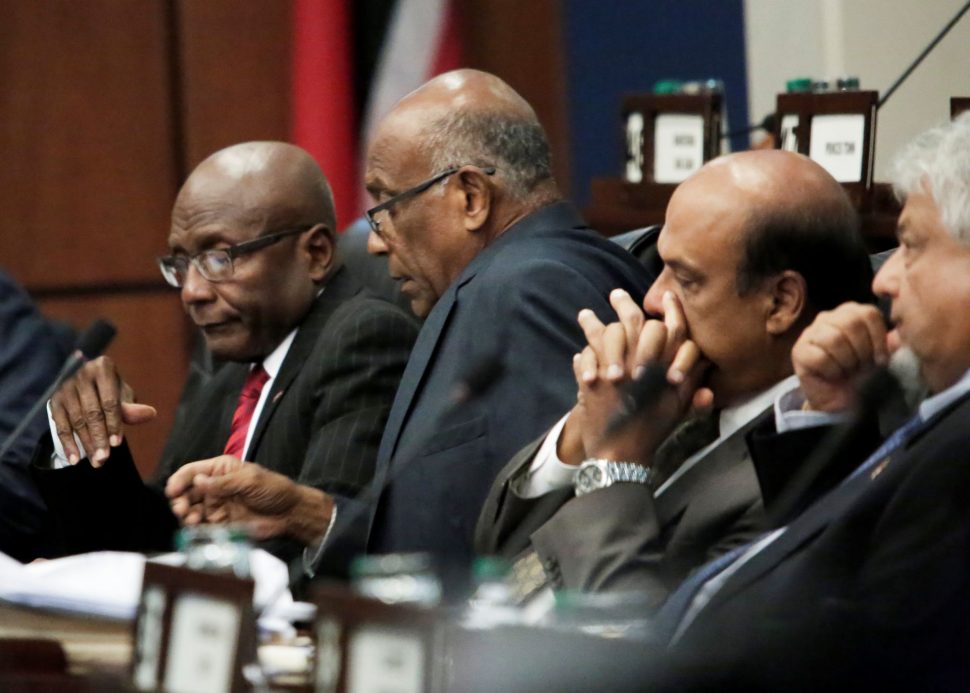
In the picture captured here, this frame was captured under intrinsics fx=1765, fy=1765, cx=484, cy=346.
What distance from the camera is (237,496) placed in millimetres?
2436

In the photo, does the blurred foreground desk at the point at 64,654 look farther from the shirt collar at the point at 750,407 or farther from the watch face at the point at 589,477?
the shirt collar at the point at 750,407

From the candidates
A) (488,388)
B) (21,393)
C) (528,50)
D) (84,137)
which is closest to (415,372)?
(488,388)

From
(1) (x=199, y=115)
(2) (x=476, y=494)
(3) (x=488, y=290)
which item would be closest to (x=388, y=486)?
(2) (x=476, y=494)

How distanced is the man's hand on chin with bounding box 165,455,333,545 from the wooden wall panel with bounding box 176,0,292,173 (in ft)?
7.96

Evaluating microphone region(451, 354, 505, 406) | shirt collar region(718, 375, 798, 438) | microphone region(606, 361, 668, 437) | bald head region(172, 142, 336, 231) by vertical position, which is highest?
bald head region(172, 142, 336, 231)

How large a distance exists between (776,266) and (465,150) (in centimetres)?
74

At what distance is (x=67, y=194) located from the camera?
4.93 m

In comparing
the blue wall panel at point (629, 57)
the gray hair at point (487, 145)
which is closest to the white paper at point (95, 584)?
the gray hair at point (487, 145)

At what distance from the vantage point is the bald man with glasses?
2.80 metres

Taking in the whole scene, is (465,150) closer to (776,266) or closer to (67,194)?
(776,266)

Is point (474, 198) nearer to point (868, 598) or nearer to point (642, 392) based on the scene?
point (642, 392)

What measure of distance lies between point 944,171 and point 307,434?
1338 mm

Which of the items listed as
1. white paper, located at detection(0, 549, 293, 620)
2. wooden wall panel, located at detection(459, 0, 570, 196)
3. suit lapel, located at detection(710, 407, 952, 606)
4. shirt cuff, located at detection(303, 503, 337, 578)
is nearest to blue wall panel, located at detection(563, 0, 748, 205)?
wooden wall panel, located at detection(459, 0, 570, 196)

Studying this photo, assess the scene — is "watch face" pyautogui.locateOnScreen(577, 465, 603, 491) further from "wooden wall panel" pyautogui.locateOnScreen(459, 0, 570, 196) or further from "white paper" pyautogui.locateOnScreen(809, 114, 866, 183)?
"wooden wall panel" pyautogui.locateOnScreen(459, 0, 570, 196)
